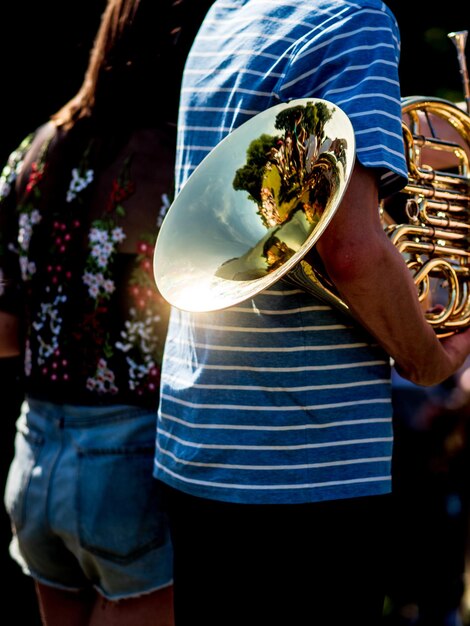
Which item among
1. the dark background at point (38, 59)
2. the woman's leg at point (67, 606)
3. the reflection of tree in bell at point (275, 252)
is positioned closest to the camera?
the reflection of tree in bell at point (275, 252)

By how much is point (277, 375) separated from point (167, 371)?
0.81ft

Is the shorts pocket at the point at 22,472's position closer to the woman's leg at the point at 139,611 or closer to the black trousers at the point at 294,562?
the woman's leg at the point at 139,611

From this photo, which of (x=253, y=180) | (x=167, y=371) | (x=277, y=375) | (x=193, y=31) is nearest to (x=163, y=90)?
(x=193, y=31)

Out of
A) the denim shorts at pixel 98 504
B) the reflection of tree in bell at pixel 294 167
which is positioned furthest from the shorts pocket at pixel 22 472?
the reflection of tree in bell at pixel 294 167

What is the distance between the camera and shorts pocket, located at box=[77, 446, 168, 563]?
169 centimetres

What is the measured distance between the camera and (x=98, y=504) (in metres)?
1.69

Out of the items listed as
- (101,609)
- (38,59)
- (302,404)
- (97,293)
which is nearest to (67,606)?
(101,609)

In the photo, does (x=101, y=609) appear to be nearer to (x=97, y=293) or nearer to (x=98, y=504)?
(x=98, y=504)

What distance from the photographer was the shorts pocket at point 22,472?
5.83 feet

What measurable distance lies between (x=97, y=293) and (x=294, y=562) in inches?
28.8

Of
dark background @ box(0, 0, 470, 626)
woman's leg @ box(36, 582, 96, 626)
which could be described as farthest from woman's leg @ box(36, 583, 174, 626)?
dark background @ box(0, 0, 470, 626)

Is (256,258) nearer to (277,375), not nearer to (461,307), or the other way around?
(277,375)

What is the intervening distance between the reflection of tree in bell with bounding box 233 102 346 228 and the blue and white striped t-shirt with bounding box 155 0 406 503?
0.04 meters

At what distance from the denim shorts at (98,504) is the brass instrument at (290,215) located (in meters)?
0.51
